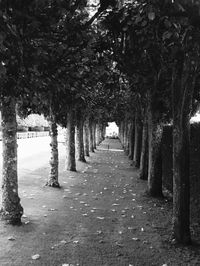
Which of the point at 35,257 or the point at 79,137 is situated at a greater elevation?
the point at 79,137

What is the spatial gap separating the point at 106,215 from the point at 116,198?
3.02 meters

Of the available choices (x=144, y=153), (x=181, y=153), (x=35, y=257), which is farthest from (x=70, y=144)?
(x=35, y=257)

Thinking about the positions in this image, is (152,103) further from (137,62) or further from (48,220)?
(48,220)

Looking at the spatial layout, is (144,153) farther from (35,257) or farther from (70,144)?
(35,257)

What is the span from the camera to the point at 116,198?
14.9 meters

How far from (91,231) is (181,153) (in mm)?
3127

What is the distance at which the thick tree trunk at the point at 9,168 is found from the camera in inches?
416

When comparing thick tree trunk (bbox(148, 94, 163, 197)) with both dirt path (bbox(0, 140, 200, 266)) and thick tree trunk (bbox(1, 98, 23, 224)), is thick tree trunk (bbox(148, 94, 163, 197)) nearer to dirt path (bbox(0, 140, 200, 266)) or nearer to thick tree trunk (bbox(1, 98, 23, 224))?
dirt path (bbox(0, 140, 200, 266))

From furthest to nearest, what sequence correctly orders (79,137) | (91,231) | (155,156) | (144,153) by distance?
(79,137), (144,153), (155,156), (91,231)

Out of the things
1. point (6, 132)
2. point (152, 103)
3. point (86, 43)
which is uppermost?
point (86, 43)

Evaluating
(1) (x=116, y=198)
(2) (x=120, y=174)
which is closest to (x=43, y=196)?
(1) (x=116, y=198)

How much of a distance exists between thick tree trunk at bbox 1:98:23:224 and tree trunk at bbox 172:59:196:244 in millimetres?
4285

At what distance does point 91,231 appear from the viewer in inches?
395

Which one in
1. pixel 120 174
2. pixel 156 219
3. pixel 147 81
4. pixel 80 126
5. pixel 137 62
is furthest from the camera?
pixel 80 126
